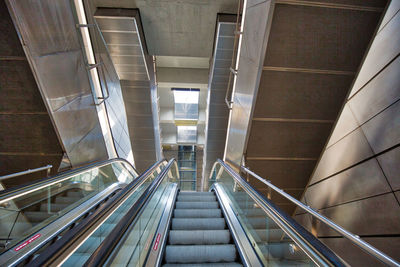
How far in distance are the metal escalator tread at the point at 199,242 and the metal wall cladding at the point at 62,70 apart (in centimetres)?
241

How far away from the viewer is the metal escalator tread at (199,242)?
2.36 metres

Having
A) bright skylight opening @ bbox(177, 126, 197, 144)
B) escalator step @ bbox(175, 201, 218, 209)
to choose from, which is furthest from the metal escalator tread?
bright skylight opening @ bbox(177, 126, 197, 144)

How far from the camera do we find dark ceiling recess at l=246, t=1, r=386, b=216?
2.73 m

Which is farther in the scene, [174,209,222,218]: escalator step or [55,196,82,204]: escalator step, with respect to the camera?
[174,209,222,218]: escalator step

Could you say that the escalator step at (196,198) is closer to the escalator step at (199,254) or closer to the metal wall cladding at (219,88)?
the escalator step at (199,254)

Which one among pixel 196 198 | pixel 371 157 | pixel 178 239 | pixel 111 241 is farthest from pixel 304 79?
pixel 111 241

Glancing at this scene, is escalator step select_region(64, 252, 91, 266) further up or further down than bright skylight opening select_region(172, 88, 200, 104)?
further down

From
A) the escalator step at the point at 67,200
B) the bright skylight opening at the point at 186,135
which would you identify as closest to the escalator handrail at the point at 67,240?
the escalator step at the point at 67,200

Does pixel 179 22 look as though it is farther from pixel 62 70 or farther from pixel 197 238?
pixel 197 238

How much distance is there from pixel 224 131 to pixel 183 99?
4.05 meters

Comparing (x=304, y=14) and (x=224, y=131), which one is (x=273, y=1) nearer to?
(x=304, y=14)

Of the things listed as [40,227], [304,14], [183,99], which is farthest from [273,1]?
[183,99]

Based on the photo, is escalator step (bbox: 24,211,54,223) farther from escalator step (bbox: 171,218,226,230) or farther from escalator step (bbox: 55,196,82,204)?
escalator step (bbox: 171,218,226,230)

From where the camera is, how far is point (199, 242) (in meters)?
2.70
